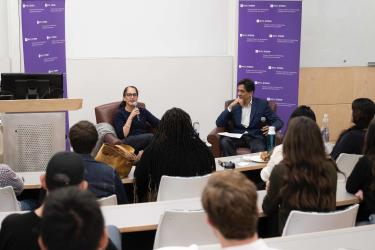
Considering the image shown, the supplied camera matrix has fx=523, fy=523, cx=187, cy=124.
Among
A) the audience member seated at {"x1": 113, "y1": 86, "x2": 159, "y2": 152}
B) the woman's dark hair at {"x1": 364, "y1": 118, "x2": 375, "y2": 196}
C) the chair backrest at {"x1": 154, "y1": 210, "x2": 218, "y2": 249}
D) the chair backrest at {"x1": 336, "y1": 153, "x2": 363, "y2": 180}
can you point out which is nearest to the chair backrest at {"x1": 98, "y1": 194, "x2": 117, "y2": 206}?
the chair backrest at {"x1": 154, "y1": 210, "x2": 218, "y2": 249}

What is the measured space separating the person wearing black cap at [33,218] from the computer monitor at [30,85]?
3.18 metres

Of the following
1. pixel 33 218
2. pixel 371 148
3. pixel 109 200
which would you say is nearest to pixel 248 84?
pixel 371 148

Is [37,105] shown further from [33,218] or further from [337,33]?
[337,33]

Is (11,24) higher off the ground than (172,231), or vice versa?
(11,24)

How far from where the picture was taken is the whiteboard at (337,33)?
28.2 ft

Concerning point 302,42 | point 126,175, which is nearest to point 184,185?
point 126,175

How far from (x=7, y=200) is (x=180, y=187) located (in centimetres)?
119

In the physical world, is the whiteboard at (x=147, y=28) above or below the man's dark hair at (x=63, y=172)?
above

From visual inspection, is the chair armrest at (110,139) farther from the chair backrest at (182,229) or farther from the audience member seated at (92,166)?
the chair backrest at (182,229)

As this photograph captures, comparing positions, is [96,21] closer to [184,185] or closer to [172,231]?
[184,185]

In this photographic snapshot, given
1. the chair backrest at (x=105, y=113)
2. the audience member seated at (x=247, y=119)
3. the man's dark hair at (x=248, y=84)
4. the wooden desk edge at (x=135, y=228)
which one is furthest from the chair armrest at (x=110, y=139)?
the wooden desk edge at (x=135, y=228)

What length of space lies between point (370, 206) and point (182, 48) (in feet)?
16.8

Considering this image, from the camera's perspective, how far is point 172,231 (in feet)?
9.77

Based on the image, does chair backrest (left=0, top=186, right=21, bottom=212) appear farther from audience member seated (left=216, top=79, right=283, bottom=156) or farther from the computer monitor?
audience member seated (left=216, top=79, right=283, bottom=156)
